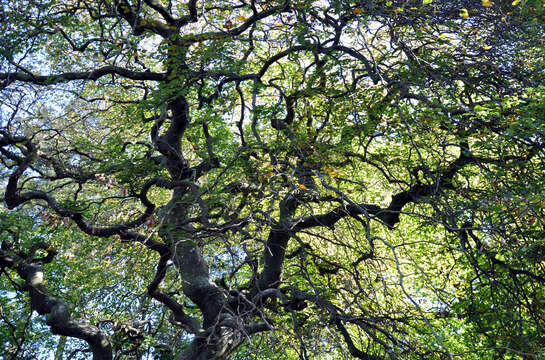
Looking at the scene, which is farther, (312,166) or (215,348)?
(215,348)

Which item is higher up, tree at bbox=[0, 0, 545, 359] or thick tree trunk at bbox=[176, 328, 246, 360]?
tree at bbox=[0, 0, 545, 359]

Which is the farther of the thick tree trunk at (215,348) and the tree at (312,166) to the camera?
the thick tree trunk at (215,348)

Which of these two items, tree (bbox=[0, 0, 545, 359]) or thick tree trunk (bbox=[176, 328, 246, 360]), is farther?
thick tree trunk (bbox=[176, 328, 246, 360])

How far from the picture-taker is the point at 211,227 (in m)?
4.98

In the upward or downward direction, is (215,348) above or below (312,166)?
below

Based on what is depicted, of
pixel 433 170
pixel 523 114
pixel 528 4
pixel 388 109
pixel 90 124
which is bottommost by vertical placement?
pixel 523 114

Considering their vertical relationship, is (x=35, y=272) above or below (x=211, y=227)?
above

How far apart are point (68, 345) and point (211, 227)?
12.8m

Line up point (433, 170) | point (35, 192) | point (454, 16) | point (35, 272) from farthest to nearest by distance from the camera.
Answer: point (35, 272), point (35, 192), point (433, 170), point (454, 16)

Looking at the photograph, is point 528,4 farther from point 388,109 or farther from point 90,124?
point 90,124

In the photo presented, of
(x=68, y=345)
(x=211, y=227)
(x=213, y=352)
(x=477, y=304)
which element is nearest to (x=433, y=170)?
(x=477, y=304)

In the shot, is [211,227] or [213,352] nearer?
[211,227]

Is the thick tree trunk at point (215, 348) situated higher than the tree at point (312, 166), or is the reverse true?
the tree at point (312, 166)

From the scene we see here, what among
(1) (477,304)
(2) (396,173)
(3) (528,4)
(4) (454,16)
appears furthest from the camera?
(2) (396,173)
